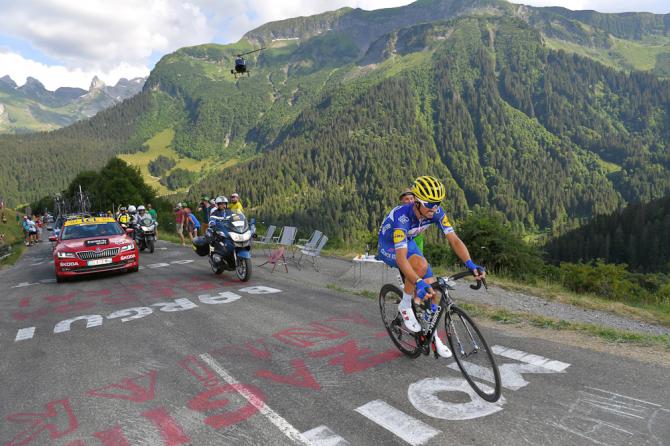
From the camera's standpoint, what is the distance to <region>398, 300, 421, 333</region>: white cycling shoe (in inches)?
198

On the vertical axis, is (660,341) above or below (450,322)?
below

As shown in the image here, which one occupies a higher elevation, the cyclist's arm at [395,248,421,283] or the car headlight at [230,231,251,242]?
the cyclist's arm at [395,248,421,283]

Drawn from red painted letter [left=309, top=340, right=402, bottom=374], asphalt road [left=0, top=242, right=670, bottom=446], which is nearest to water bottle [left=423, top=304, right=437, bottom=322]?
asphalt road [left=0, top=242, right=670, bottom=446]

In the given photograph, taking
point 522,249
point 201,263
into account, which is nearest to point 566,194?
point 522,249

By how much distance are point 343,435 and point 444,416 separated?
0.95 metres

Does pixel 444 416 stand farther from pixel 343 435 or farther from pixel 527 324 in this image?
pixel 527 324

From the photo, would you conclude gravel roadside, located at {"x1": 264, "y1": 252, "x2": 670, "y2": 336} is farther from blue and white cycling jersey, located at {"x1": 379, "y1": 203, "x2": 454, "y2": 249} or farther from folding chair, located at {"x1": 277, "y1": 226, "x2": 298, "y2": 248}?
blue and white cycling jersey, located at {"x1": 379, "y1": 203, "x2": 454, "y2": 249}

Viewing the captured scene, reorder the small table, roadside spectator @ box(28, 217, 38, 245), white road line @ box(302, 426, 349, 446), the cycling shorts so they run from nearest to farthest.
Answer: white road line @ box(302, 426, 349, 446), the cycling shorts, the small table, roadside spectator @ box(28, 217, 38, 245)

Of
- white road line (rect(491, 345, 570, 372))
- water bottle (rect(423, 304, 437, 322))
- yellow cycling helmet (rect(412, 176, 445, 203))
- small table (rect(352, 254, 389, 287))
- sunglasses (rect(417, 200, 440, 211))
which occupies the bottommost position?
small table (rect(352, 254, 389, 287))

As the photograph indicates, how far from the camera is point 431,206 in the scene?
489cm

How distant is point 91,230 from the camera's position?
13219 millimetres

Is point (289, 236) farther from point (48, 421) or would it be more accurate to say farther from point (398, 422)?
point (398, 422)

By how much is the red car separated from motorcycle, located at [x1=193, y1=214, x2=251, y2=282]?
8.93 feet

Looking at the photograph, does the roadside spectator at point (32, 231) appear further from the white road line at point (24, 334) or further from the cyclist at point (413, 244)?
the cyclist at point (413, 244)
